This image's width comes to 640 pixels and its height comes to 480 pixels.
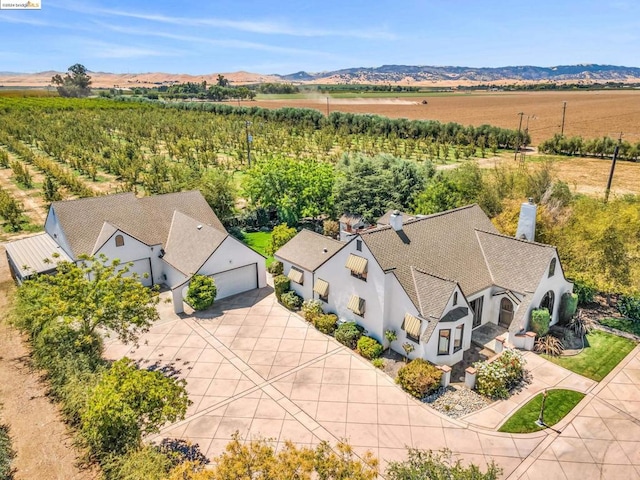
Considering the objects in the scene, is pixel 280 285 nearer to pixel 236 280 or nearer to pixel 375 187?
pixel 236 280

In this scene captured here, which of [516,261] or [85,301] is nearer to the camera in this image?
[85,301]

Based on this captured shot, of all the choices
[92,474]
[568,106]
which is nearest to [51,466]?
[92,474]

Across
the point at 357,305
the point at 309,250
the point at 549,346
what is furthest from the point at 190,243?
the point at 549,346

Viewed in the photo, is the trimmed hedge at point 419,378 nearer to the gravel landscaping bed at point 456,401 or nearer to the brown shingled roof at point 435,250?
the gravel landscaping bed at point 456,401

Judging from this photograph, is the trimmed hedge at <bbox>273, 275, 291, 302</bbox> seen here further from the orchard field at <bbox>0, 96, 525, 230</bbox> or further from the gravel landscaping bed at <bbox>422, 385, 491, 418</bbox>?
the orchard field at <bbox>0, 96, 525, 230</bbox>

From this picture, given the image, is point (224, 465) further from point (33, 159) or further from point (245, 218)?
point (33, 159)

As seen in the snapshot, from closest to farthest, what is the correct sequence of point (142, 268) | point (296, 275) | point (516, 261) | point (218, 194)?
point (516, 261)
point (296, 275)
point (142, 268)
point (218, 194)

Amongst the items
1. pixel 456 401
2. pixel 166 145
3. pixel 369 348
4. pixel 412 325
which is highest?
pixel 166 145
